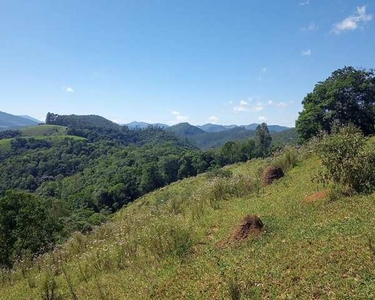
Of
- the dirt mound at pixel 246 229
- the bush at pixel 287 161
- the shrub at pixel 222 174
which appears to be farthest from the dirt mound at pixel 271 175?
the shrub at pixel 222 174

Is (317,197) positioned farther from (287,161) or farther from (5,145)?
(5,145)

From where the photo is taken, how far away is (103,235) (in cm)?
1152

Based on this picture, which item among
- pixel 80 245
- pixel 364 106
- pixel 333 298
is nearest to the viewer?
pixel 333 298

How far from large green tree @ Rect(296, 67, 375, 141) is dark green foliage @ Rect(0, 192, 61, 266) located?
30250 mm

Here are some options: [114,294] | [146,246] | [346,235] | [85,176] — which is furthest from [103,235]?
[85,176]

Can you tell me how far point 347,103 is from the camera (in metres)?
34.8

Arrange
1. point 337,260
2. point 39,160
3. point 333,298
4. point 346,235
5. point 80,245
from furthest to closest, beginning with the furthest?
point 39,160, point 80,245, point 346,235, point 337,260, point 333,298

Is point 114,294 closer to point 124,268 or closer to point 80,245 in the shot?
point 124,268

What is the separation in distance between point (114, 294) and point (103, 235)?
210 inches

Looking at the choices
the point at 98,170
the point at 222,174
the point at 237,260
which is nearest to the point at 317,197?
the point at 237,260

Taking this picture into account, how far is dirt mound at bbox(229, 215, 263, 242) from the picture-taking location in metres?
7.55

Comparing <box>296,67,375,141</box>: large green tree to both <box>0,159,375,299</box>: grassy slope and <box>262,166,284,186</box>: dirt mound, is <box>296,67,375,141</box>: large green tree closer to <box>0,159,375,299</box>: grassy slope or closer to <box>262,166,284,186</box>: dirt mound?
<box>262,166,284,186</box>: dirt mound

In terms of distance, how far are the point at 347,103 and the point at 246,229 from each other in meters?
32.5

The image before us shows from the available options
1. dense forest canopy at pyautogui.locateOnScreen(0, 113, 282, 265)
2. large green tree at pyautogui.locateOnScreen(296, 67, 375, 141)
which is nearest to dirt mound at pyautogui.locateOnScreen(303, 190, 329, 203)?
large green tree at pyautogui.locateOnScreen(296, 67, 375, 141)
